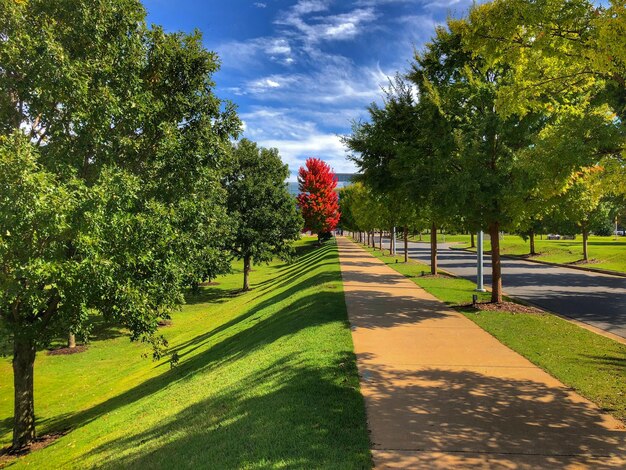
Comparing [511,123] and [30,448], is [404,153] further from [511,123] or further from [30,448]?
[30,448]

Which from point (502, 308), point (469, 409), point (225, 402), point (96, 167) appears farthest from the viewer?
point (502, 308)

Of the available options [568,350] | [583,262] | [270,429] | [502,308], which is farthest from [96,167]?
[583,262]

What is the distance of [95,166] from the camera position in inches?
326

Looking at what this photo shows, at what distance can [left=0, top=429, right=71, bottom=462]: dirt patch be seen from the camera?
8.05 metres

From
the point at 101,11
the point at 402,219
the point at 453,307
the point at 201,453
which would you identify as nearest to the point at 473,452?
the point at 201,453

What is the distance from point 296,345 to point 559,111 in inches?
291

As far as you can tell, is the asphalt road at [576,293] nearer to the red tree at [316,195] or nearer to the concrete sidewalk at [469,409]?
the concrete sidewalk at [469,409]

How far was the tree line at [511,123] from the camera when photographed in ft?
19.7

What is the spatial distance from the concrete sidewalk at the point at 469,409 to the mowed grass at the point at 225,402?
1.19 feet

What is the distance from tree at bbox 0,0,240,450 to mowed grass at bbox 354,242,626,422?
6.77 m

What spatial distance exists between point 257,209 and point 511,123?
1862 cm

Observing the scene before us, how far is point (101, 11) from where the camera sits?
7801 millimetres

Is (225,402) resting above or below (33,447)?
above

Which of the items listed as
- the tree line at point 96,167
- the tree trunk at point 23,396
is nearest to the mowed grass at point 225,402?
the tree trunk at point 23,396
